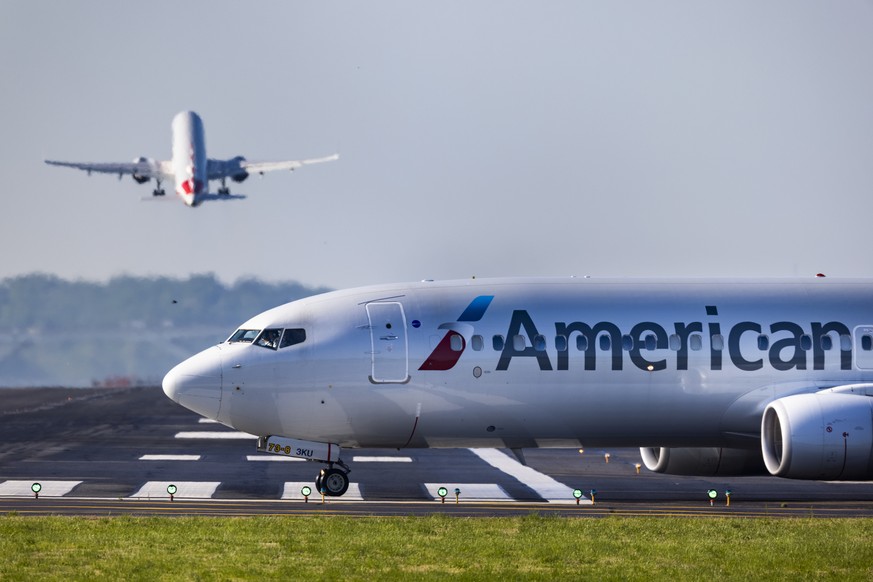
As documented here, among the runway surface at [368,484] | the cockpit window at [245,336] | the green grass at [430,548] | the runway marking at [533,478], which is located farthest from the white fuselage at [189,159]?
the green grass at [430,548]

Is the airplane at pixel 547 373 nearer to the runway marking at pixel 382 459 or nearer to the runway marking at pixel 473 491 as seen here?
the runway marking at pixel 473 491

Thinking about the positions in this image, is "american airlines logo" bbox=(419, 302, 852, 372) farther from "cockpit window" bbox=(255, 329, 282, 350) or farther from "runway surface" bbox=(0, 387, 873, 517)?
"cockpit window" bbox=(255, 329, 282, 350)

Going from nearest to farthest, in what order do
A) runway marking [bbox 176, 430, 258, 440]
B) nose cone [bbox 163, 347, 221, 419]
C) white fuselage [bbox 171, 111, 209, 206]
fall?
nose cone [bbox 163, 347, 221, 419]
runway marking [bbox 176, 430, 258, 440]
white fuselage [bbox 171, 111, 209, 206]

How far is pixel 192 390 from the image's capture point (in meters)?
27.9

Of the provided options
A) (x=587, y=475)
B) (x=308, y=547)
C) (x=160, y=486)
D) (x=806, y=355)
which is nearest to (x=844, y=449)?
(x=806, y=355)

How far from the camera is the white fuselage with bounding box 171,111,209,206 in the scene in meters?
85.8

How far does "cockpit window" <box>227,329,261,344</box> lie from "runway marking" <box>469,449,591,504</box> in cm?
739

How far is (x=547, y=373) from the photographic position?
28.4 meters

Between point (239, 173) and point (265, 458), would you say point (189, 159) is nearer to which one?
point (239, 173)

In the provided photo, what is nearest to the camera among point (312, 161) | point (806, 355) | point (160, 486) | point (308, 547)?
point (308, 547)

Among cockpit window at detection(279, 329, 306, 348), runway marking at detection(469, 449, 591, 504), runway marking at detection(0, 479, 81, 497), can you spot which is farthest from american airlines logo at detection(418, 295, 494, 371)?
runway marking at detection(0, 479, 81, 497)

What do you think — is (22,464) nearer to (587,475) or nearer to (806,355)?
(587,475)

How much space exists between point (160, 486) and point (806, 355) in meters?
15.1

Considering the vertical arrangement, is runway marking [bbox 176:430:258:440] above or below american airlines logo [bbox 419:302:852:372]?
below
